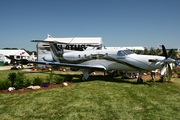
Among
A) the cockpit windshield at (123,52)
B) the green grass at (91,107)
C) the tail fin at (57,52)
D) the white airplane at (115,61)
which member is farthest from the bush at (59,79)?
the tail fin at (57,52)

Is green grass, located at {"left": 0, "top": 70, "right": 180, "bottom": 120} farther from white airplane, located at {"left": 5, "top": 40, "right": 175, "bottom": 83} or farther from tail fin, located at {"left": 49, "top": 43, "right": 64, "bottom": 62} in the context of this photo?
tail fin, located at {"left": 49, "top": 43, "right": 64, "bottom": 62}

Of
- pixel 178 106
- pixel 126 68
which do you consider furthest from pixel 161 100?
pixel 126 68

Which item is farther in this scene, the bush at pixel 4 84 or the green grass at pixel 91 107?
the bush at pixel 4 84

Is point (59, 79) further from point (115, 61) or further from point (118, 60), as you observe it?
point (118, 60)

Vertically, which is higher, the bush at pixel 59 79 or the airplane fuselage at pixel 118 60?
the airplane fuselage at pixel 118 60

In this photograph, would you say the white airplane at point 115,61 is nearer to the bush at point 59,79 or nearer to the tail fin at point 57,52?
the bush at point 59,79

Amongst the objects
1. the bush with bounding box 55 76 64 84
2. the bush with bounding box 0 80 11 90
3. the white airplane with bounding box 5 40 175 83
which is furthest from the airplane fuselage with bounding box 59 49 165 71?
the bush with bounding box 0 80 11 90

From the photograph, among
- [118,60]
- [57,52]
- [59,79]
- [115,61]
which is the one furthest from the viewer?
[57,52]

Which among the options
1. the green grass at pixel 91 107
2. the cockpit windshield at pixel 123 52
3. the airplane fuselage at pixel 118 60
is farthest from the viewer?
the cockpit windshield at pixel 123 52

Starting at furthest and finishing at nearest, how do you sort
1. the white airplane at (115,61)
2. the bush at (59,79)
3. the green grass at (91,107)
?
the bush at (59,79), the white airplane at (115,61), the green grass at (91,107)

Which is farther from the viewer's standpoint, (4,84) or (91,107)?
(4,84)

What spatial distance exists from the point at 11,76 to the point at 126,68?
974 centimetres

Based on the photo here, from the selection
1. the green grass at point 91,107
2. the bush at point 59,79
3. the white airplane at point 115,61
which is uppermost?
the white airplane at point 115,61

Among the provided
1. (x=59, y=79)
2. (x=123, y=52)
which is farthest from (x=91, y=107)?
(x=123, y=52)
